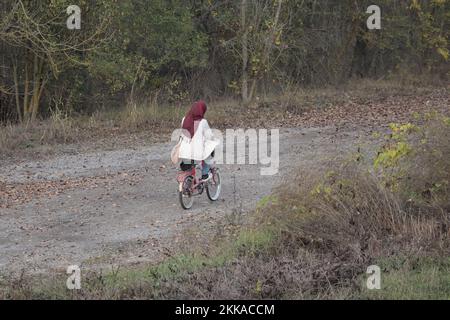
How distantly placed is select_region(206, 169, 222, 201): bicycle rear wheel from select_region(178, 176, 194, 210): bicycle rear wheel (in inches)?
18.3

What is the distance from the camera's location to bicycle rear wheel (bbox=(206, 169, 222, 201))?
44.7 feet

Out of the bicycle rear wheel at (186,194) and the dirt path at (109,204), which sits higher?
the bicycle rear wheel at (186,194)

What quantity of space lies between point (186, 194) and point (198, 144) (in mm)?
889

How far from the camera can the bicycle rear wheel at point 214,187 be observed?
13.6 meters

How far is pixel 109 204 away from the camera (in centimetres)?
1394

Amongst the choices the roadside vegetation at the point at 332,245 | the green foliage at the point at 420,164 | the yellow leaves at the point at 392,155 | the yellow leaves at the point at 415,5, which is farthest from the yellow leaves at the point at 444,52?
the yellow leaves at the point at 392,155

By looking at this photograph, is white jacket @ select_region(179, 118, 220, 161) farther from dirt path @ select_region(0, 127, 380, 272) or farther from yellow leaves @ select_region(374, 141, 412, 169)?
yellow leaves @ select_region(374, 141, 412, 169)

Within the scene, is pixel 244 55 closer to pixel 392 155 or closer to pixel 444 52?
pixel 444 52

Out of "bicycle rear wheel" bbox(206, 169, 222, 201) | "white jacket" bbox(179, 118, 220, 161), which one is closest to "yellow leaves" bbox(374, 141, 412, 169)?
"white jacket" bbox(179, 118, 220, 161)

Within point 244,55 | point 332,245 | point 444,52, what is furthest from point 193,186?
point 444,52

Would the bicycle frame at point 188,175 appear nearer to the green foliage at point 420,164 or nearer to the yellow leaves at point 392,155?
the green foliage at point 420,164

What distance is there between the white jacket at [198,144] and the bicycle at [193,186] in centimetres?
32

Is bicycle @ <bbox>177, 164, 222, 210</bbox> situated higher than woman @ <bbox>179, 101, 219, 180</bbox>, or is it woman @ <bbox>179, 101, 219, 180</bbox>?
woman @ <bbox>179, 101, 219, 180</bbox>
